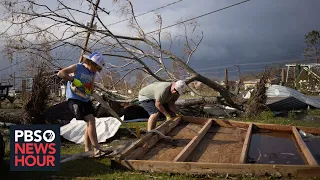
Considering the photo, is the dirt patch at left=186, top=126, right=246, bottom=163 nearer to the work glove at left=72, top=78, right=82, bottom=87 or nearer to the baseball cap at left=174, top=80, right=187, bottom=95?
the baseball cap at left=174, top=80, right=187, bottom=95

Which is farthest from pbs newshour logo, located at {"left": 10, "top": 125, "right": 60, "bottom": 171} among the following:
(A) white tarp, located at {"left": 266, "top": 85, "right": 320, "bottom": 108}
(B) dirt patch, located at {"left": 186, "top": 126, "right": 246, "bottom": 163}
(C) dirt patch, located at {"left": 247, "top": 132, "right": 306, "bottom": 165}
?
(A) white tarp, located at {"left": 266, "top": 85, "right": 320, "bottom": 108}

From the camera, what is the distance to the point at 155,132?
4.59 meters

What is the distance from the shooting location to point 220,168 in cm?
325

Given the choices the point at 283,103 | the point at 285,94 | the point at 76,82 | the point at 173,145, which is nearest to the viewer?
the point at 76,82

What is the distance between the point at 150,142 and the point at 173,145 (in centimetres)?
33

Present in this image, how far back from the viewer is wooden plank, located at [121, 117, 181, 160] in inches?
149

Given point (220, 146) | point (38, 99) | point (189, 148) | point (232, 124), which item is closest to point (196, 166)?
point (189, 148)

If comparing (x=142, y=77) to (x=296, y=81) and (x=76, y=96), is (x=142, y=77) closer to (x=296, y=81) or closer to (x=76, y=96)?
(x=76, y=96)

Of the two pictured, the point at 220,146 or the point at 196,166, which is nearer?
the point at 196,166

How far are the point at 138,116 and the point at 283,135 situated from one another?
457 cm

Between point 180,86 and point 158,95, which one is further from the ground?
point 180,86

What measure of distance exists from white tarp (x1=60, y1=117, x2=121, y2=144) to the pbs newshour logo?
1.96 m

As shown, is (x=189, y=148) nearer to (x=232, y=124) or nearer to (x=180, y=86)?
(x=180, y=86)

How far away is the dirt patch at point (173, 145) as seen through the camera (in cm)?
392
